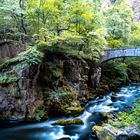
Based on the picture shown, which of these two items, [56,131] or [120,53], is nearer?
[56,131]

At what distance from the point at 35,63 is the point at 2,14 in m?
5.67

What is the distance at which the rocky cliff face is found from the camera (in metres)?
15.0

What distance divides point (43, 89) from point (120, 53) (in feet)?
35.3

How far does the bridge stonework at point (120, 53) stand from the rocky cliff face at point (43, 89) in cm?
613

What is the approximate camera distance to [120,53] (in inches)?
960

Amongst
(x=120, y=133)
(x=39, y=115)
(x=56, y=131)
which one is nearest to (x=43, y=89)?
(x=39, y=115)

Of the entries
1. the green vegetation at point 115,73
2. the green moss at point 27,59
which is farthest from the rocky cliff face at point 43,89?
the green vegetation at point 115,73

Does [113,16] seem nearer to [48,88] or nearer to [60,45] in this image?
[60,45]

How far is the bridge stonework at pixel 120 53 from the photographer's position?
22.8 metres

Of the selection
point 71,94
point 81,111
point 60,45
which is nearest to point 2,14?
point 60,45

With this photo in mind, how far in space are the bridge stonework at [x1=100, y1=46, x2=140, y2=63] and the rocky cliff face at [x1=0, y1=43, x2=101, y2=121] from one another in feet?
20.1

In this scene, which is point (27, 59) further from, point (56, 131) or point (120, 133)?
point (120, 133)

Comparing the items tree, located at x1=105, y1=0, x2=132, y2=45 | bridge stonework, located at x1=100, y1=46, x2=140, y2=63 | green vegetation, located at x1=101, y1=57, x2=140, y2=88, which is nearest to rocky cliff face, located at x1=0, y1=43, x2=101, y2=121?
bridge stonework, located at x1=100, y1=46, x2=140, y2=63

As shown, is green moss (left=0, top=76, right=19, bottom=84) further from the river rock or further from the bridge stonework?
the bridge stonework
